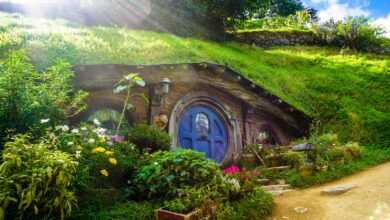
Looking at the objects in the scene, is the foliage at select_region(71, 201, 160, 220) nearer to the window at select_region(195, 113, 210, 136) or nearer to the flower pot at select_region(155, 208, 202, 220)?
the flower pot at select_region(155, 208, 202, 220)

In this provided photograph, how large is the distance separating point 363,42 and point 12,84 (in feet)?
66.8

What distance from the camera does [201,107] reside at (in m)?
11.3

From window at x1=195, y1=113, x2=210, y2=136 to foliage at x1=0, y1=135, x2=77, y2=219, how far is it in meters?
6.44

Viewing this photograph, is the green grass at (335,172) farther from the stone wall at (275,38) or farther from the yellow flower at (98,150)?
the stone wall at (275,38)

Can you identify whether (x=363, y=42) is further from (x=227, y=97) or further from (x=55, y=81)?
(x=55, y=81)

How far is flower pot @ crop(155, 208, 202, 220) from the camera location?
5602 mm

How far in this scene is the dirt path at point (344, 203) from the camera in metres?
6.70

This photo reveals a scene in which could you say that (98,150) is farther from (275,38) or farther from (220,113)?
(275,38)

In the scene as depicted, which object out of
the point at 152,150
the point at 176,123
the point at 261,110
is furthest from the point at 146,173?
the point at 261,110

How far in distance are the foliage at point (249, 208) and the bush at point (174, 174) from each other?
0.58 metres

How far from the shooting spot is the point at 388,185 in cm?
823

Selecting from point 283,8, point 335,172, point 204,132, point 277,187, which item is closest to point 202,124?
point 204,132

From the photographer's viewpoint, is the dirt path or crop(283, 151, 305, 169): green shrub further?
crop(283, 151, 305, 169): green shrub

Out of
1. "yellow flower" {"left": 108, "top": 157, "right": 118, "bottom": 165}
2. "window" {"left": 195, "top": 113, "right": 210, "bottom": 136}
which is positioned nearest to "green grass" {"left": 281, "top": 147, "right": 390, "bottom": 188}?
"window" {"left": 195, "top": 113, "right": 210, "bottom": 136}
